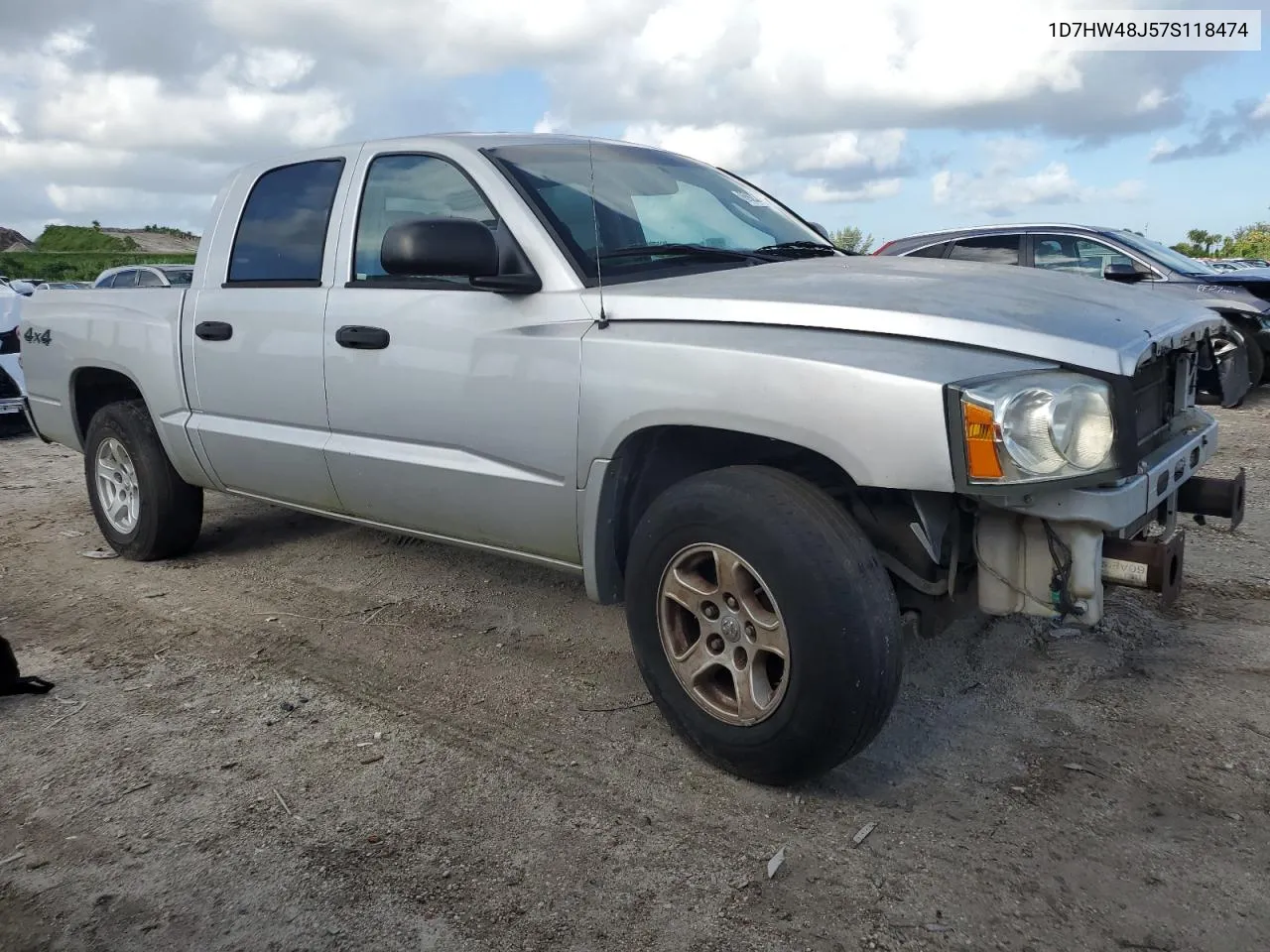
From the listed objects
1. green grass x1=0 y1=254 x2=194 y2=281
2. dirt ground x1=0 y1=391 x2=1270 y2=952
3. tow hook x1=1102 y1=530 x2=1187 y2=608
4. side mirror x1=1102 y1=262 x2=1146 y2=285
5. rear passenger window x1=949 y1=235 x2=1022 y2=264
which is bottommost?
dirt ground x1=0 y1=391 x2=1270 y2=952

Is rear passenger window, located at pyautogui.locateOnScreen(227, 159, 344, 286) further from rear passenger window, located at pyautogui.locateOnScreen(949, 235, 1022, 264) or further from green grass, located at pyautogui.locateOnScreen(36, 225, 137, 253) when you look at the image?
green grass, located at pyautogui.locateOnScreen(36, 225, 137, 253)

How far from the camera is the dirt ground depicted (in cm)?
237

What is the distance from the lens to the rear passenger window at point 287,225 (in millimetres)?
4164

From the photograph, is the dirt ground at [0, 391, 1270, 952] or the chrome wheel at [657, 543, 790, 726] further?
the chrome wheel at [657, 543, 790, 726]

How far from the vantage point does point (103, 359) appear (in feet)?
16.6

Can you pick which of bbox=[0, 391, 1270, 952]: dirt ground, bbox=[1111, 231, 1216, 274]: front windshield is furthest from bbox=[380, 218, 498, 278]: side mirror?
bbox=[1111, 231, 1216, 274]: front windshield

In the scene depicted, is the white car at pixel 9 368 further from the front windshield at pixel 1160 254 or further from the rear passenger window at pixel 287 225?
the front windshield at pixel 1160 254

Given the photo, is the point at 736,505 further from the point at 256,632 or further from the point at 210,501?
the point at 210,501

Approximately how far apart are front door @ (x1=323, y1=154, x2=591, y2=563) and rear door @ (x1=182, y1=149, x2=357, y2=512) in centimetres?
15

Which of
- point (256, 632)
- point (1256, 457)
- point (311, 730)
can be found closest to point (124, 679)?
point (256, 632)

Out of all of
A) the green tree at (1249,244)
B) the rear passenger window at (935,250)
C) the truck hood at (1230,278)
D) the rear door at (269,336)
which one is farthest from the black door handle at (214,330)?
the green tree at (1249,244)

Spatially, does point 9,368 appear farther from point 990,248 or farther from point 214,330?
point 990,248

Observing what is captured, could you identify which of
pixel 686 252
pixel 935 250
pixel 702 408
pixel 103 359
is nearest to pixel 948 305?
pixel 702 408

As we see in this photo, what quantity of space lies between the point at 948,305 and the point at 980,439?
47cm
